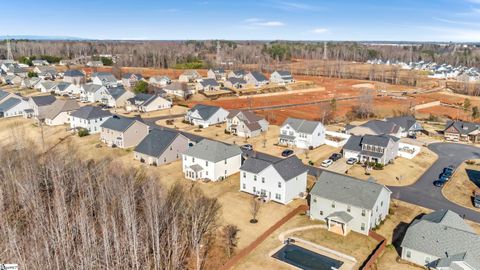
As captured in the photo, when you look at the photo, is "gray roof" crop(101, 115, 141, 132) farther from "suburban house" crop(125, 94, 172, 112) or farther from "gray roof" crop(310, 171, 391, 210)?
"gray roof" crop(310, 171, 391, 210)

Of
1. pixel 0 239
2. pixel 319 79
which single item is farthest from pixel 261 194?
pixel 319 79

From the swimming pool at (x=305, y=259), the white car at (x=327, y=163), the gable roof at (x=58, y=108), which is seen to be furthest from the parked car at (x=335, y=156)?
the gable roof at (x=58, y=108)

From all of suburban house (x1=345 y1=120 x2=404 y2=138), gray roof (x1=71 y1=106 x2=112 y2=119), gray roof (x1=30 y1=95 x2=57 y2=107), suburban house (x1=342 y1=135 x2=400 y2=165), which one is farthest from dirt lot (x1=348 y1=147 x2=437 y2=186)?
gray roof (x1=30 y1=95 x2=57 y2=107)

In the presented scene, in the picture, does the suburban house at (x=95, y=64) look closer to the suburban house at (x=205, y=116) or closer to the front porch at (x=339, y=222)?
the suburban house at (x=205, y=116)

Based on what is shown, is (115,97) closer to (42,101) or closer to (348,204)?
(42,101)

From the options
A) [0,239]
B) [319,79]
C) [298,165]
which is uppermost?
[319,79]

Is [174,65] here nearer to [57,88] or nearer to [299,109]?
[57,88]
